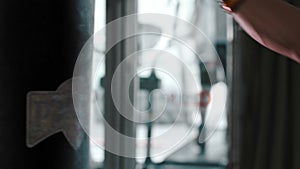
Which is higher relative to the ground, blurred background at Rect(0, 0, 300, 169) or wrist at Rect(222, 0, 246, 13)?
wrist at Rect(222, 0, 246, 13)

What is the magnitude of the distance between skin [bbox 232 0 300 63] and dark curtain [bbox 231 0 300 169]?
33.4 inches

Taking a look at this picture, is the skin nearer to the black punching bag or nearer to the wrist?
the wrist

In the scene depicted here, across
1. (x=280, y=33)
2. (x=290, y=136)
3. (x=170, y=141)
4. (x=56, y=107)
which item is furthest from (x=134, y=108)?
(x=280, y=33)

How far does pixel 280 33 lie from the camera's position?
74cm

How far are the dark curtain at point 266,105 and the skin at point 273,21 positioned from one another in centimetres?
85

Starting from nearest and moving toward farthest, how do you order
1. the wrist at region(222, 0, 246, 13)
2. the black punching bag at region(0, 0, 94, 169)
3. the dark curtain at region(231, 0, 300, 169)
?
the wrist at region(222, 0, 246, 13) < the black punching bag at region(0, 0, 94, 169) < the dark curtain at region(231, 0, 300, 169)

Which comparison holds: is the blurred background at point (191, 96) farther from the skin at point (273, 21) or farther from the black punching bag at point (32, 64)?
the skin at point (273, 21)

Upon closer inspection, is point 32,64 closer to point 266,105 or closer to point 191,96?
point 191,96

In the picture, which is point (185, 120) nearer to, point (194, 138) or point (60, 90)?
point (194, 138)

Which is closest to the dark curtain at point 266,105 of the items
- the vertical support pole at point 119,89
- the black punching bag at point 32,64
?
the vertical support pole at point 119,89

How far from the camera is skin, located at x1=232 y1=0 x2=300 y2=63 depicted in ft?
2.35

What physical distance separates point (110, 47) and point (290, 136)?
777mm

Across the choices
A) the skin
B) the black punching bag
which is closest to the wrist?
the skin

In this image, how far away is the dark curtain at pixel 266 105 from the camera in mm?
1596
